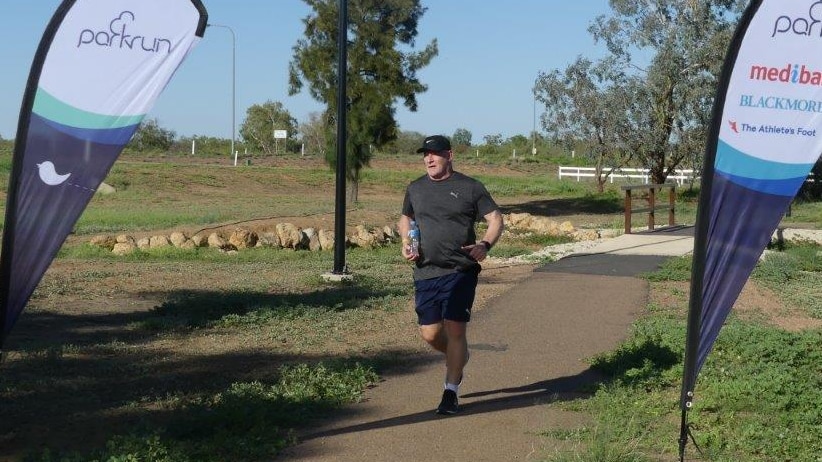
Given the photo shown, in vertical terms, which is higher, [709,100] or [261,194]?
[709,100]

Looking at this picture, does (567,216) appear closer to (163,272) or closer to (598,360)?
(163,272)

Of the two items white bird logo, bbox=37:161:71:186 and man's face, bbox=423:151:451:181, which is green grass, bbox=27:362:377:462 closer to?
white bird logo, bbox=37:161:71:186

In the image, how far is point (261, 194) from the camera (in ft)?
137

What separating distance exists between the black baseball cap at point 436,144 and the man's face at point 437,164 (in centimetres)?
2

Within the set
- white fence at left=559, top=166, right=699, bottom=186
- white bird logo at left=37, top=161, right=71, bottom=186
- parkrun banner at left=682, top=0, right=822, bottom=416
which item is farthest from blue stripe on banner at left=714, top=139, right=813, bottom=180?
white fence at left=559, top=166, right=699, bottom=186

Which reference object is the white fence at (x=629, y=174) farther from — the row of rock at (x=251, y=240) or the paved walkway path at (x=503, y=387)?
the paved walkway path at (x=503, y=387)

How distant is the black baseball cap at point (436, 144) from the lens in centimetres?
687

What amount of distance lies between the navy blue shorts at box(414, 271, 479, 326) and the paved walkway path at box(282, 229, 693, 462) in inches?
24.7

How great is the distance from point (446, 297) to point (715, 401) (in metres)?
1.85

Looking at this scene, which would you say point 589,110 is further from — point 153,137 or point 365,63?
point 153,137

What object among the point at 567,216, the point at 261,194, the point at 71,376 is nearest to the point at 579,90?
the point at 567,216

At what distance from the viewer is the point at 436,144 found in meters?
6.87

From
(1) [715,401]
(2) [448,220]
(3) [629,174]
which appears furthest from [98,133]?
(3) [629,174]

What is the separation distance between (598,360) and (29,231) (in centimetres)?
449
